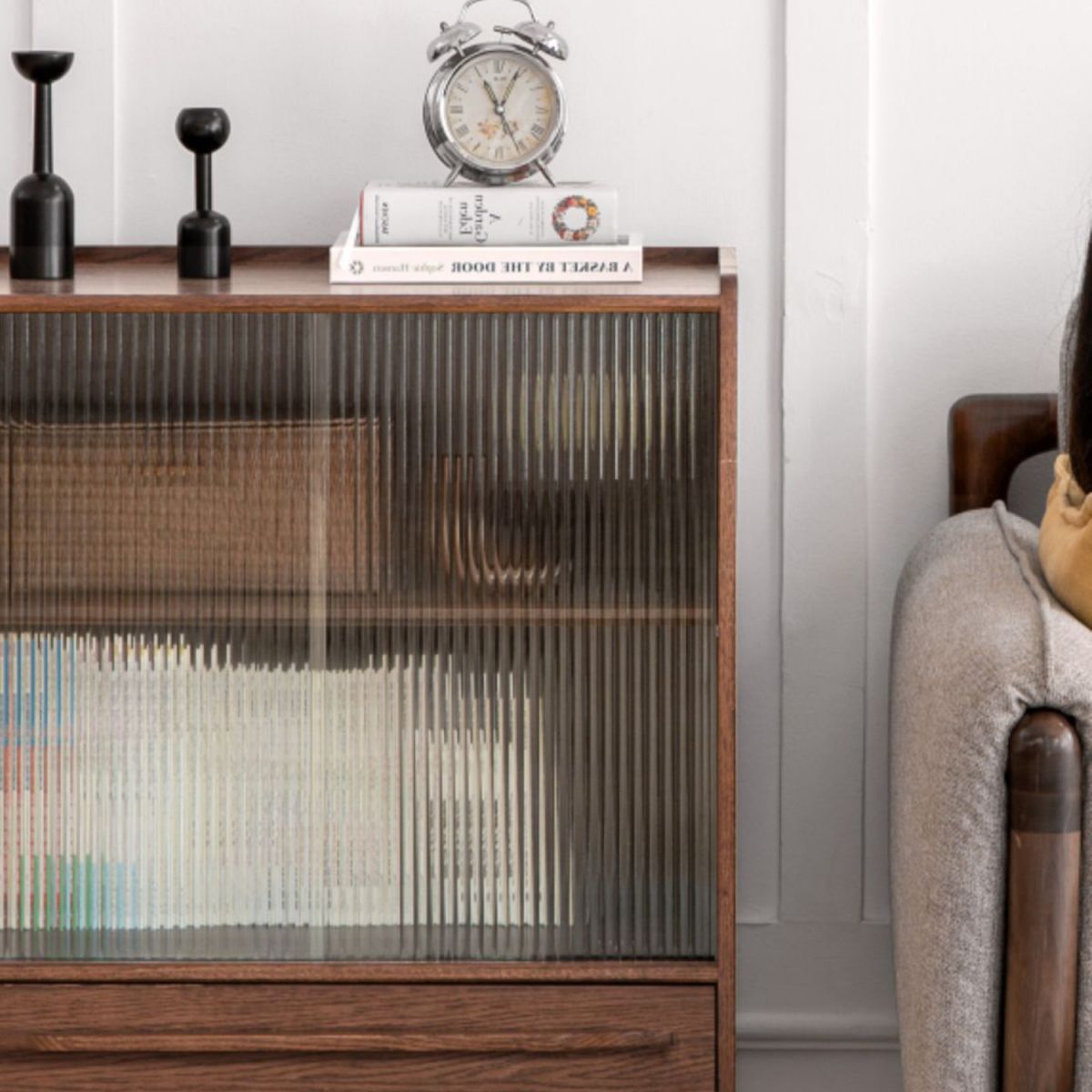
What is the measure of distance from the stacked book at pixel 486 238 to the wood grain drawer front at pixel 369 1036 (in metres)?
0.58

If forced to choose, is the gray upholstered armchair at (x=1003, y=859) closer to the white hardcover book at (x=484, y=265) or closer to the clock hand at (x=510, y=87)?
the white hardcover book at (x=484, y=265)

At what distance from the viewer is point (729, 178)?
158 cm

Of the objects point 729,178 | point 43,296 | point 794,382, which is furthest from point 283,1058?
point 729,178

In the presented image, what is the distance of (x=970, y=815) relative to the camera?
102cm

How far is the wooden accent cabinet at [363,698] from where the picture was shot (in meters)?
1.24

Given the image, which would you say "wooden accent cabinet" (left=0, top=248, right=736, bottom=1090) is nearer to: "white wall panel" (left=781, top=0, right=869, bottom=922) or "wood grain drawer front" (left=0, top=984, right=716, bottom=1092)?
"wood grain drawer front" (left=0, top=984, right=716, bottom=1092)

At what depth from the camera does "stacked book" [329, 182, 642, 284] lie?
1.32m

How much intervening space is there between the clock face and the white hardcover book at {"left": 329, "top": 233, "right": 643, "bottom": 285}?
4.9 inches

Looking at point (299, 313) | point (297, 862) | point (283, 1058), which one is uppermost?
point (299, 313)

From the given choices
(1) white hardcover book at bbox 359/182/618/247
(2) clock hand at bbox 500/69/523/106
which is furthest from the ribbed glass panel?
(2) clock hand at bbox 500/69/523/106

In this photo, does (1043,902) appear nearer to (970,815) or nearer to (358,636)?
(970,815)

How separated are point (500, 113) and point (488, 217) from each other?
114 millimetres

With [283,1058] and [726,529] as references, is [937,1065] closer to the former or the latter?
[726,529]

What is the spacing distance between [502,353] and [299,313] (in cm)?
16
